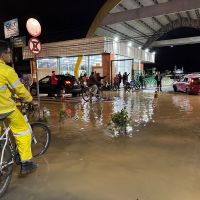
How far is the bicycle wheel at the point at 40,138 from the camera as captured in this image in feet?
18.0

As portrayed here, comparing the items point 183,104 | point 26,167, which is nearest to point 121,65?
point 183,104

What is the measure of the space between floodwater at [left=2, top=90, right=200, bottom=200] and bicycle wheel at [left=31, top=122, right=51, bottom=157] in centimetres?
21

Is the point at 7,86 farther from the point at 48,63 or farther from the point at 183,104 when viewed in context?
the point at 48,63

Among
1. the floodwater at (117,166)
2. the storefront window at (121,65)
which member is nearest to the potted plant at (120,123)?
the floodwater at (117,166)

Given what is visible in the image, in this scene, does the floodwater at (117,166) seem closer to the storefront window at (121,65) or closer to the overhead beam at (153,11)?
the overhead beam at (153,11)

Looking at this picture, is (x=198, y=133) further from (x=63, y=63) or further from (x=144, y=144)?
(x=63, y=63)

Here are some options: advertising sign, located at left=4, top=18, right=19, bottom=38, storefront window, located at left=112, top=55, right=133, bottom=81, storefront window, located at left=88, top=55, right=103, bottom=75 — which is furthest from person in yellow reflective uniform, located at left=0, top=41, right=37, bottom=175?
storefront window, located at left=88, top=55, right=103, bottom=75

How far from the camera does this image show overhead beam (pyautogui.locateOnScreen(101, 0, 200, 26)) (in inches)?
791

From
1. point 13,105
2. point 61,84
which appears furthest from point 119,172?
point 61,84

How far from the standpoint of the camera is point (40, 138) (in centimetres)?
573

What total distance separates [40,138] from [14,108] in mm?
1736

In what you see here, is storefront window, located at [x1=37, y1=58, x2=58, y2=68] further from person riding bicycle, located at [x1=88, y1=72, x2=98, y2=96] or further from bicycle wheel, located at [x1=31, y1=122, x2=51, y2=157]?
bicycle wheel, located at [x1=31, y1=122, x2=51, y2=157]

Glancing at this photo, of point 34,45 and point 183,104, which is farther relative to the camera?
point 183,104

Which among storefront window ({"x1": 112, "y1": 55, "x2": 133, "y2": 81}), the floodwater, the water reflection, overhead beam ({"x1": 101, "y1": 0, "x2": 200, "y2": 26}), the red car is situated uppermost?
overhead beam ({"x1": 101, "y1": 0, "x2": 200, "y2": 26})
